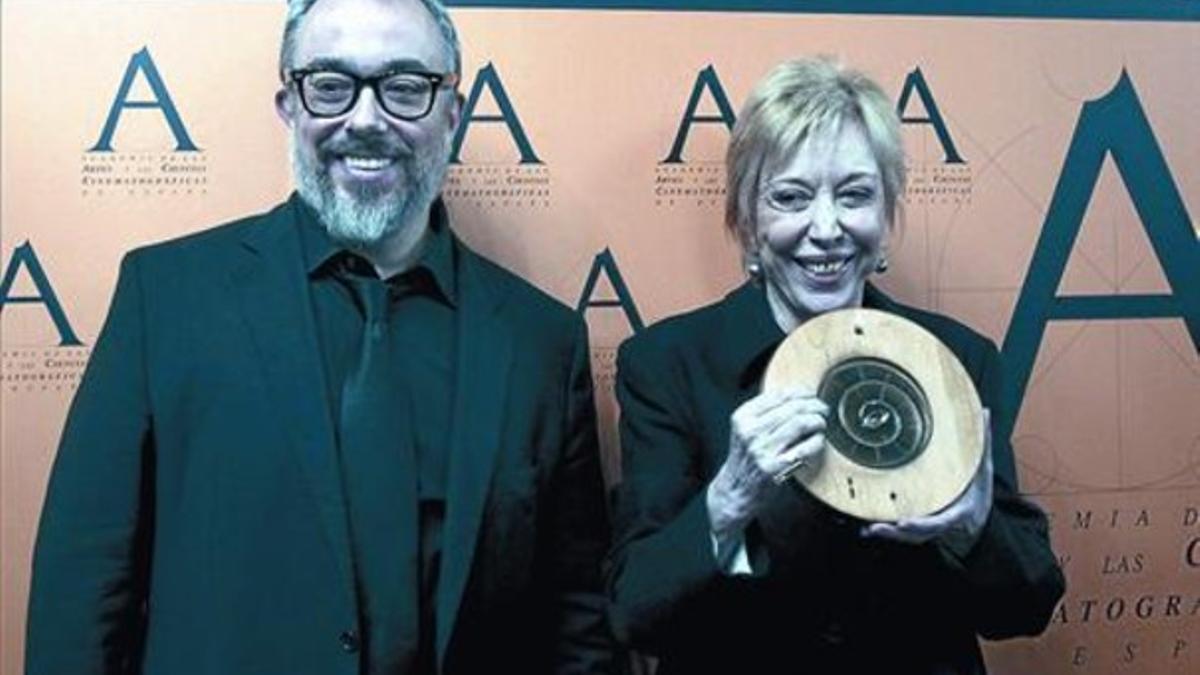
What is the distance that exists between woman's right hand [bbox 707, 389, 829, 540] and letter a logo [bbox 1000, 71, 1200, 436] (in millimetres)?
752

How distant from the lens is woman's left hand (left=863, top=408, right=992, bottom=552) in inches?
49.8

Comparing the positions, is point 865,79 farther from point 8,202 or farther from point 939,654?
point 8,202

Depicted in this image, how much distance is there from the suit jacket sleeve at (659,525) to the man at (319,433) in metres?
0.10

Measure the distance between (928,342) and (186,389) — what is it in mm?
750

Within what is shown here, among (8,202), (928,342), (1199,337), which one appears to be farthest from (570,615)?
(1199,337)

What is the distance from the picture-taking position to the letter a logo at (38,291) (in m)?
1.63

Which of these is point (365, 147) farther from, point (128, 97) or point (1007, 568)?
point (1007, 568)

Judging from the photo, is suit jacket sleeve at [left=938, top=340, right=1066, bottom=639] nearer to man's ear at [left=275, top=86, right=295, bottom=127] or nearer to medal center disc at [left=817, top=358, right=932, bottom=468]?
medal center disc at [left=817, top=358, right=932, bottom=468]

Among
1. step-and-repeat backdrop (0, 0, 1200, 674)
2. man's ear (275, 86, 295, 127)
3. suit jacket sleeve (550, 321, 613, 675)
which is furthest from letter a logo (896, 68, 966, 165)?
man's ear (275, 86, 295, 127)

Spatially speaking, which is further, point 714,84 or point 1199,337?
point 1199,337

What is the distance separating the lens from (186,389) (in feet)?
4.45

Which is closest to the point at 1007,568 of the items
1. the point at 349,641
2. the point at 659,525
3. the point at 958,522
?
the point at 958,522

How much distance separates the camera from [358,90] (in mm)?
1395

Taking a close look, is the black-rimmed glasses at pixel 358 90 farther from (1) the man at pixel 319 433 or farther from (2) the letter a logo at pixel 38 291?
(2) the letter a logo at pixel 38 291
